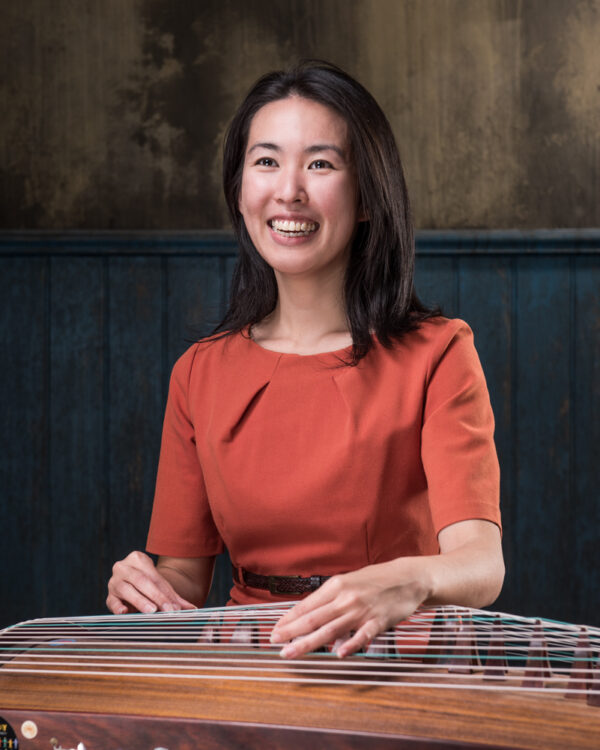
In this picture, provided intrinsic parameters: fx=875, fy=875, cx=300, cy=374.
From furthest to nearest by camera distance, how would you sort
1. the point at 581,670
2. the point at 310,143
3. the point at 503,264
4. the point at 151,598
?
the point at 503,264
the point at 310,143
the point at 151,598
the point at 581,670

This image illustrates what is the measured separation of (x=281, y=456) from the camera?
135 cm

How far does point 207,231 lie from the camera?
2.71 metres

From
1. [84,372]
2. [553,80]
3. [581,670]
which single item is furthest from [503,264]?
[581,670]

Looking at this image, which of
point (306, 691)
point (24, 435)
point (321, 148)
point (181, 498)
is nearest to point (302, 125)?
point (321, 148)

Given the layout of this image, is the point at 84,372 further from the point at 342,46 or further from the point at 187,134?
the point at 342,46

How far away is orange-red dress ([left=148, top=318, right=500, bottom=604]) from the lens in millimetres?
1257

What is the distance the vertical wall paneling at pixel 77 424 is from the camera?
276 cm

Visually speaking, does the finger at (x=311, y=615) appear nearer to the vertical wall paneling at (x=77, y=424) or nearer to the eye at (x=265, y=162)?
the eye at (x=265, y=162)

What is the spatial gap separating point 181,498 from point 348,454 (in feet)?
1.17

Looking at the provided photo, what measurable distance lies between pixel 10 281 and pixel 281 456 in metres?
1.72

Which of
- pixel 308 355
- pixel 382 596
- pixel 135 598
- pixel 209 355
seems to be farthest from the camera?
pixel 209 355

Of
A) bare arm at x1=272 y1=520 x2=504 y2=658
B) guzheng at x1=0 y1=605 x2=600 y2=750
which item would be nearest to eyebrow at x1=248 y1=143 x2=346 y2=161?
bare arm at x1=272 y1=520 x2=504 y2=658

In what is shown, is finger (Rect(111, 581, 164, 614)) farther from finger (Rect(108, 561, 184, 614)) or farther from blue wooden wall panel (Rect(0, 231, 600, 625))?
blue wooden wall panel (Rect(0, 231, 600, 625))

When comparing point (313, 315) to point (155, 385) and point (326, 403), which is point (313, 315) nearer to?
point (326, 403)
